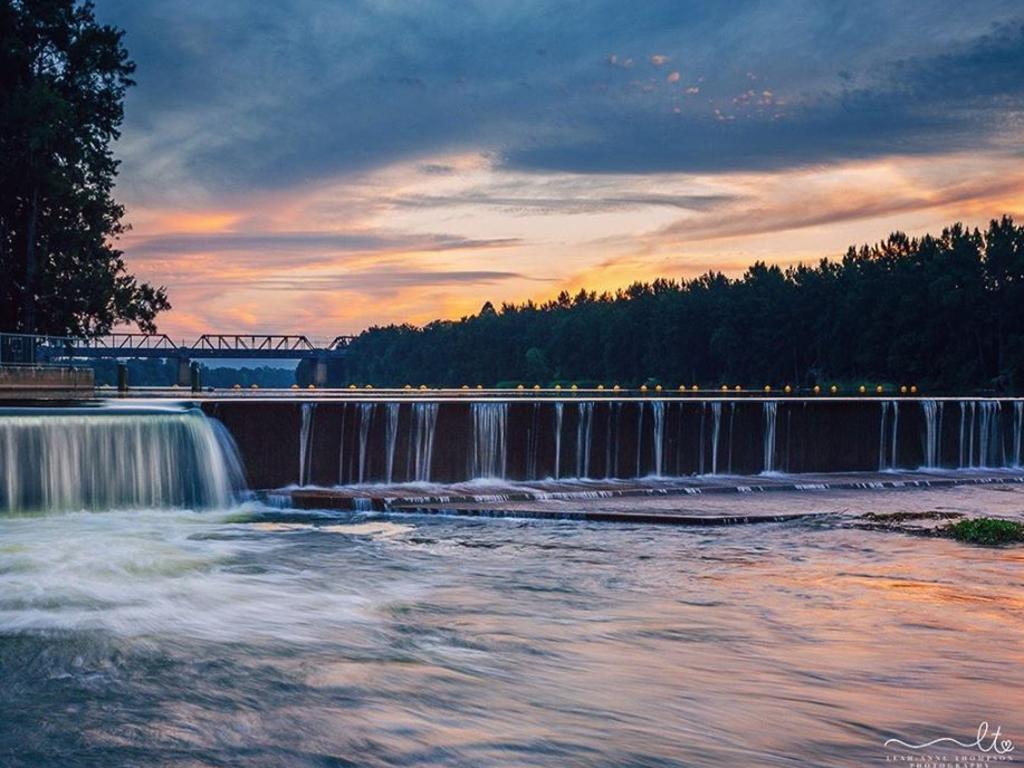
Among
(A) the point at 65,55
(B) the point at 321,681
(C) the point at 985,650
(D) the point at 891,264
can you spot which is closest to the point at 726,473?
(C) the point at 985,650

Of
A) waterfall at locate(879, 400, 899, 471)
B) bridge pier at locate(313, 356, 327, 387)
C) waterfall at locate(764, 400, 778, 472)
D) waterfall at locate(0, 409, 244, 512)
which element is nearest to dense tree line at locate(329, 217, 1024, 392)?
bridge pier at locate(313, 356, 327, 387)

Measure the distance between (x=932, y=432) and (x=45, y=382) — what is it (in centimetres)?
2393

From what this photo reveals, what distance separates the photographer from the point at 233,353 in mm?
154750

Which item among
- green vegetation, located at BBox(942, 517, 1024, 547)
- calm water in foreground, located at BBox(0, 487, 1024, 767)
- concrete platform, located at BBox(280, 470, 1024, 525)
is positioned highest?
green vegetation, located at BBox(942, 517, 1024, 547)

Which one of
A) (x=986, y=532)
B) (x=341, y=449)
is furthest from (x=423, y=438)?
(x=986, y=532)

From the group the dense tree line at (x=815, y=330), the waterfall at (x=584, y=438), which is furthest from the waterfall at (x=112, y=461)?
the dense tree line at (x=815, y=330)

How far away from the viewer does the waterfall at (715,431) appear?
2483cm

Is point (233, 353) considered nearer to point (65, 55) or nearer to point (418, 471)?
point (65, 55)

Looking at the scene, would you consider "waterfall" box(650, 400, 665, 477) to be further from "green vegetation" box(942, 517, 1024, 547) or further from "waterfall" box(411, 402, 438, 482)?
"green vegetation" box(942, 517, 1024, 547)

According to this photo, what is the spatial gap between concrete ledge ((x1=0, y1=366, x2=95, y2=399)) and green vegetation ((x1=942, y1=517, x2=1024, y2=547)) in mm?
22053

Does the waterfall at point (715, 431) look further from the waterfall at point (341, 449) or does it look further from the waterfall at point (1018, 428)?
the waterfall at point (1018, 428)

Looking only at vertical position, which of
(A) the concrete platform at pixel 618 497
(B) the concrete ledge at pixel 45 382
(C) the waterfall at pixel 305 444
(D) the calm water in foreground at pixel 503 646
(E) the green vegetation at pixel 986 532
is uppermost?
(B) the concrete ledge at pixel 45 382

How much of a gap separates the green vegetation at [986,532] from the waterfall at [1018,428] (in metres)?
16.1

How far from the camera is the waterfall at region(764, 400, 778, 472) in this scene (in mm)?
25469
